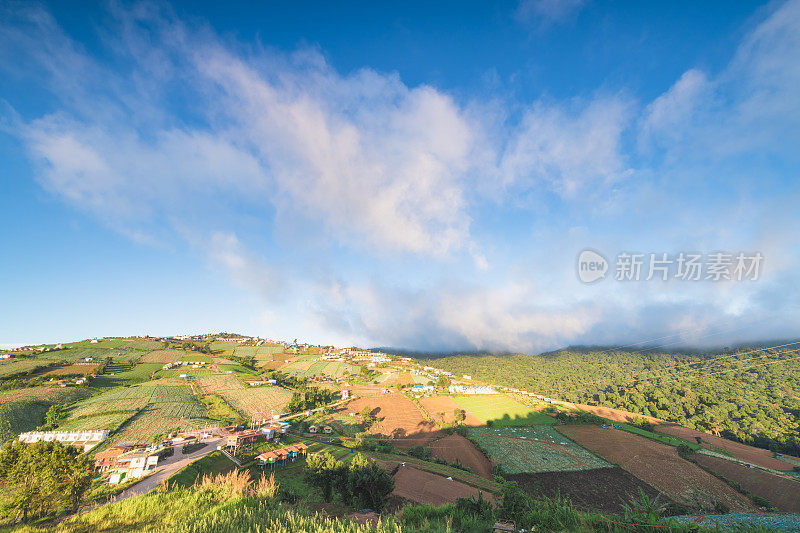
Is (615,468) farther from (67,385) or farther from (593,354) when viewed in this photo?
(593,354)

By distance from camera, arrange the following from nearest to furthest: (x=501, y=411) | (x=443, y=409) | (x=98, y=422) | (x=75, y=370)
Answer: (x=98, y=422) < (x=75, y=370) < (x=443, y=409) < (x=501, y=411)

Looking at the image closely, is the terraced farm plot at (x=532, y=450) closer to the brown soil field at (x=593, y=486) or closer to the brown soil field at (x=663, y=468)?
the brown soil field at (x=593, y=486)

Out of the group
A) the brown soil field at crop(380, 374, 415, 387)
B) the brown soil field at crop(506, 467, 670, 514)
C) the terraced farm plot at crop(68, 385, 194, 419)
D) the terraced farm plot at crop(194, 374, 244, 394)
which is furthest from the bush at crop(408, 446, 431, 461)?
the terraced farm plot at crop(194, 374, 244, 394)

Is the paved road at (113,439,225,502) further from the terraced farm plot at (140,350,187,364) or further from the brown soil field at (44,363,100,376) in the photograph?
the terraced farm plot at (140,350,187,364)

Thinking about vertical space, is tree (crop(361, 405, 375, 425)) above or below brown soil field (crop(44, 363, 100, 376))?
below

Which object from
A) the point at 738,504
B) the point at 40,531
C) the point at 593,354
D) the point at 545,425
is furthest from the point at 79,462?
the point at 593,354

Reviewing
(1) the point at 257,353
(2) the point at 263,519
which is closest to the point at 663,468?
(2) the point at 263,519

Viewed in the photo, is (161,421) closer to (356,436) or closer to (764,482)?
(356,436)
